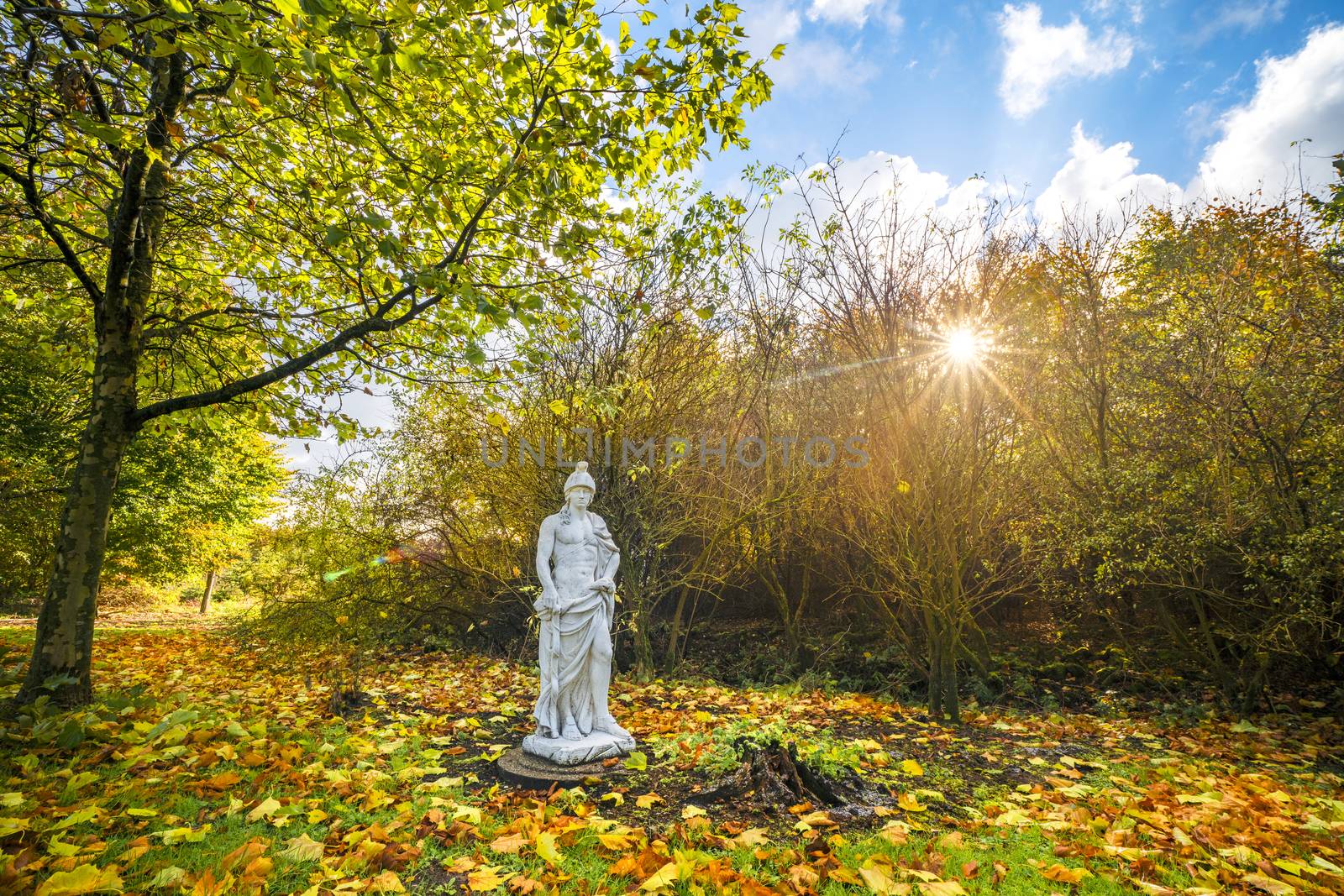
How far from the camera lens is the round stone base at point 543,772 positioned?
4.61m

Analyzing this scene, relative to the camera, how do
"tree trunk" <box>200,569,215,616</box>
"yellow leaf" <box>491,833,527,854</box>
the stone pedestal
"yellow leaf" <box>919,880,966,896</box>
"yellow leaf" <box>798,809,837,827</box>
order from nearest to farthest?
"yellow leaf" <box>919,880,966,896</box>
"yellow leaf" <box>491,833,527,854</box>
"yellow leaf" <box>798,809,837,827</box>
the stone pedestal
"tree trunk" <box>200,569,215,616</box>

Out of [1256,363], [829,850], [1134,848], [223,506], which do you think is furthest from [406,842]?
[223,506]

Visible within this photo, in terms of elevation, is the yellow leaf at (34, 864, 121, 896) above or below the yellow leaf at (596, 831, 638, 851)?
above

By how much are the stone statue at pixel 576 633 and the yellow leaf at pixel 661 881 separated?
2.35 m

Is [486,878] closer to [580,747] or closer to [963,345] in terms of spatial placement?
[580,747]

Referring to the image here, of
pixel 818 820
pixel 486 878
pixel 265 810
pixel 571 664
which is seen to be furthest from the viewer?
pixel 571 664

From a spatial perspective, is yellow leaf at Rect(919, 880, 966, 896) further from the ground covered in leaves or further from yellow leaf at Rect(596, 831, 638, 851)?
yellow leaf at Rect(596, 831, 638, 851)

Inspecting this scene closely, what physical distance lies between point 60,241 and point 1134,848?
9217 mm

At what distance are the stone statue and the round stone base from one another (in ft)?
0.50

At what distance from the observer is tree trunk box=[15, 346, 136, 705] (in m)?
5.07

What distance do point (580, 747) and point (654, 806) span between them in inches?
44.6

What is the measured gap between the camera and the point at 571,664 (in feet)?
18.3

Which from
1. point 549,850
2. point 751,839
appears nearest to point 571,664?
point 549,850

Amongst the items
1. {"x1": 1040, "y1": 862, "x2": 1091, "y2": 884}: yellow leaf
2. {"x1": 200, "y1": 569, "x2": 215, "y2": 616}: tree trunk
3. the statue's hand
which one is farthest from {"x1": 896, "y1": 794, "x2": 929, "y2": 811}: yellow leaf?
{"x1": 200, "y1": 569, "x2": 215, "y2": 616}: tree trunk
